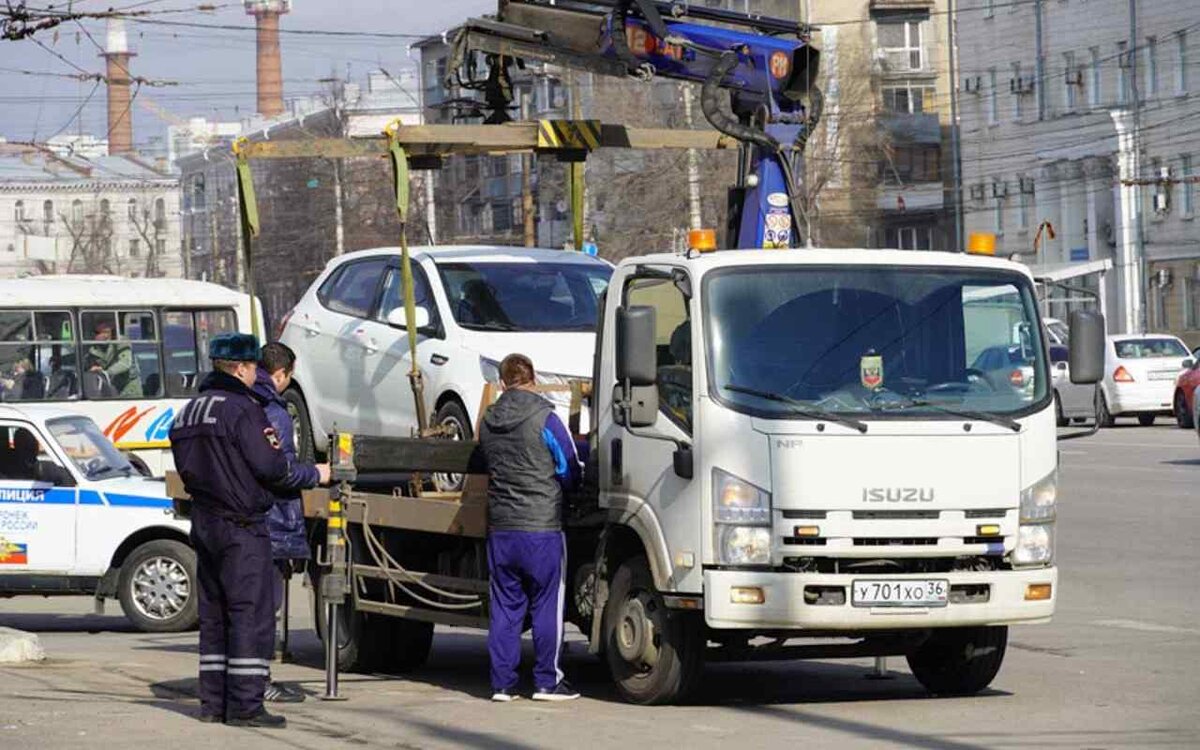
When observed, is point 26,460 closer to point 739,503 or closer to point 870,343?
point 739,503

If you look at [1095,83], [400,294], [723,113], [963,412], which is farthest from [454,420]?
[1095,83]

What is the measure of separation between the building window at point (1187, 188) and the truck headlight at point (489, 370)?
52547mm

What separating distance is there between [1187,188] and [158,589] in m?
52.2

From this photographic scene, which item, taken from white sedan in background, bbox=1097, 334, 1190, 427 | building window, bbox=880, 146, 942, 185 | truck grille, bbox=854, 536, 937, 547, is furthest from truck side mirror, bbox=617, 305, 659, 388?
building window, bbox=880, 146, 942, 185

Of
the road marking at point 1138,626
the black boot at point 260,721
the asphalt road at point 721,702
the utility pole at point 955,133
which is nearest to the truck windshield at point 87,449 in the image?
the asphalt road at point 721,702

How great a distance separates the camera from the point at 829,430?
35.9 feet

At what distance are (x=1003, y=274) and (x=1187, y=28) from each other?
55201 mm

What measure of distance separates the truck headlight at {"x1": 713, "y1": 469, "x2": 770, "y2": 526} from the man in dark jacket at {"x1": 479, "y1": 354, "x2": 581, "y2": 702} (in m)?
1.18

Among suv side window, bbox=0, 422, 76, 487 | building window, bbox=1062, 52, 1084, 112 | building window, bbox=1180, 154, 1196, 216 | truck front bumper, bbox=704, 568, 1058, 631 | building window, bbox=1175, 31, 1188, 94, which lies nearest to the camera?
truck front bumper, bbox=704, 568, 1058, 631

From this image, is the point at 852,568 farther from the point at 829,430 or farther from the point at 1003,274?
the point at 1003,274

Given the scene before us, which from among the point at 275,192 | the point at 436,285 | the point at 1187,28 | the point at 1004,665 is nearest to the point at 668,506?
the point at 1004,665

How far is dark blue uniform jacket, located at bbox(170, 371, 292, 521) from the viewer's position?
1074cm

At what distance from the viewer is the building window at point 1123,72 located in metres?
68.1

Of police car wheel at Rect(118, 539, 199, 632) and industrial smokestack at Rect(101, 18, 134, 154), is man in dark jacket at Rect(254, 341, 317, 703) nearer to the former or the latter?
police car wheel at Rect(118, 539, 199, 632)
